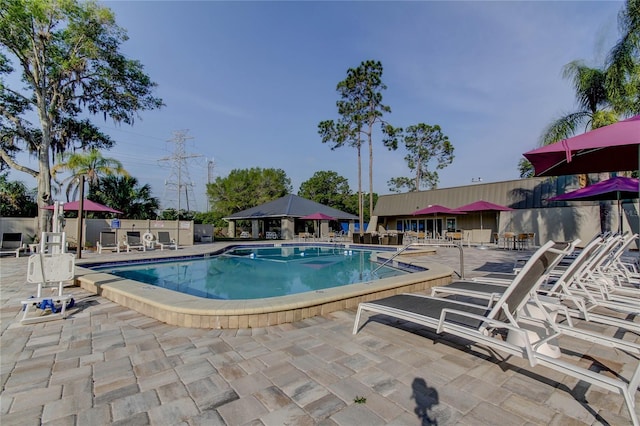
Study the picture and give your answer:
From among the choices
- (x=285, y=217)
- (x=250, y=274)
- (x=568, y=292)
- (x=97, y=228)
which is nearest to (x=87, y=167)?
(x=97, y=228)

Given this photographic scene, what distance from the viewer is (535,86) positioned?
520 inches

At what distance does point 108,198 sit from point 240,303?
19608 millimetres

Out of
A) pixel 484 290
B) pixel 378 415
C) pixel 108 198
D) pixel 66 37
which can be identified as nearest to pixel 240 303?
pixel 378 415

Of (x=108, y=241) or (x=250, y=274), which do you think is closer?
(x=250, y=274)

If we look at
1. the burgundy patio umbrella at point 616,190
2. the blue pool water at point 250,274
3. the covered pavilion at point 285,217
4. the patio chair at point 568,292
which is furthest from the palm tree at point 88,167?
the burgundy patio umbrella at point 616,190

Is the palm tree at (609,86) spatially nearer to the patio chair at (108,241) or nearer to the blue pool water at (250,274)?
the blue pool water at (250,274)

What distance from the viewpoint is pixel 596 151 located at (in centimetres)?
480

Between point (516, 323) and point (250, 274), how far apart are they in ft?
28.0

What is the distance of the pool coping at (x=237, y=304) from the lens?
3695mm

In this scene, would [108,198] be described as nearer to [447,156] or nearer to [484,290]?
[484,290]

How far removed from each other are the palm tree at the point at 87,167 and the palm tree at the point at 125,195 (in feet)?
1.35

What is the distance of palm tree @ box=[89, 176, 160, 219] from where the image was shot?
62.8 feet

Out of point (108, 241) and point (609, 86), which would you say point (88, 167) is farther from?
point (609, 86)

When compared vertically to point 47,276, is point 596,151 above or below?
above
